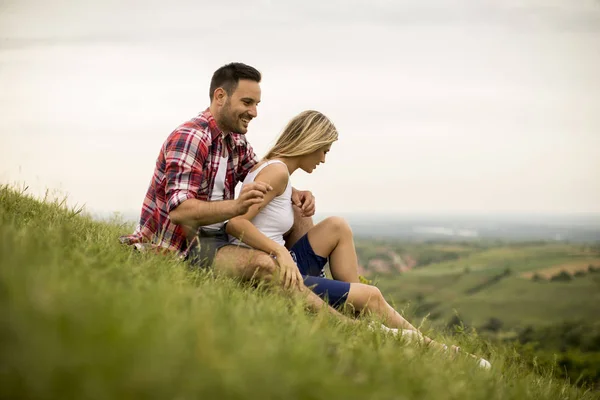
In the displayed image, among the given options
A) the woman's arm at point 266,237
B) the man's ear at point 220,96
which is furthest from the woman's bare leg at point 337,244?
the man's ear at point 220,96

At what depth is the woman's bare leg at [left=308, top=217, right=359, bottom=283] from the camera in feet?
18.2

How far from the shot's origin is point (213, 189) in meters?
5.59

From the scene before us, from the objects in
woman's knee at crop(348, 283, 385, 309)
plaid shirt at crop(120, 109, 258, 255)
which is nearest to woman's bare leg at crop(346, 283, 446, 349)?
woman's knee at crop(348, 283, 385, 309)

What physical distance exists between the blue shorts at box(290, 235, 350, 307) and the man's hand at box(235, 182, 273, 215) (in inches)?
35.8

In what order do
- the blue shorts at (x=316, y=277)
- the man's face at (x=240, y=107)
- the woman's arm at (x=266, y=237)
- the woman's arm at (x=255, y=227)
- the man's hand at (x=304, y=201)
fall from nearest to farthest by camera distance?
the woman's arm at (x=266, y=237)
the woman's arm at (x=255, y=227)
the blue shorts at (x=316, y=277)
the man's face at (x=240, y=107)
the man's hand at (x=304, y=201)

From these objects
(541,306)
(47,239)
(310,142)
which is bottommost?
(541,306)

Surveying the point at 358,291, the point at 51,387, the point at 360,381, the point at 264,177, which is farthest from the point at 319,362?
the point at 264,177

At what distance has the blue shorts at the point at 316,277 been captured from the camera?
5020 millimetres

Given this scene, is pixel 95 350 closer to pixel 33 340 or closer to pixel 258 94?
pixel 33 340

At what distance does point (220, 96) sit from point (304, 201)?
1.39 metres

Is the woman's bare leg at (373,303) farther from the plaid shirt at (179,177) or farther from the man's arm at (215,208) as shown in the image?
the plaid shirt at (179,177)

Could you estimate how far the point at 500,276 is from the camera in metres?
91.9

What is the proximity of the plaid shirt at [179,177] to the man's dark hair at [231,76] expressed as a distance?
0.97 ft

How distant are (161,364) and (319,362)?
770mm
